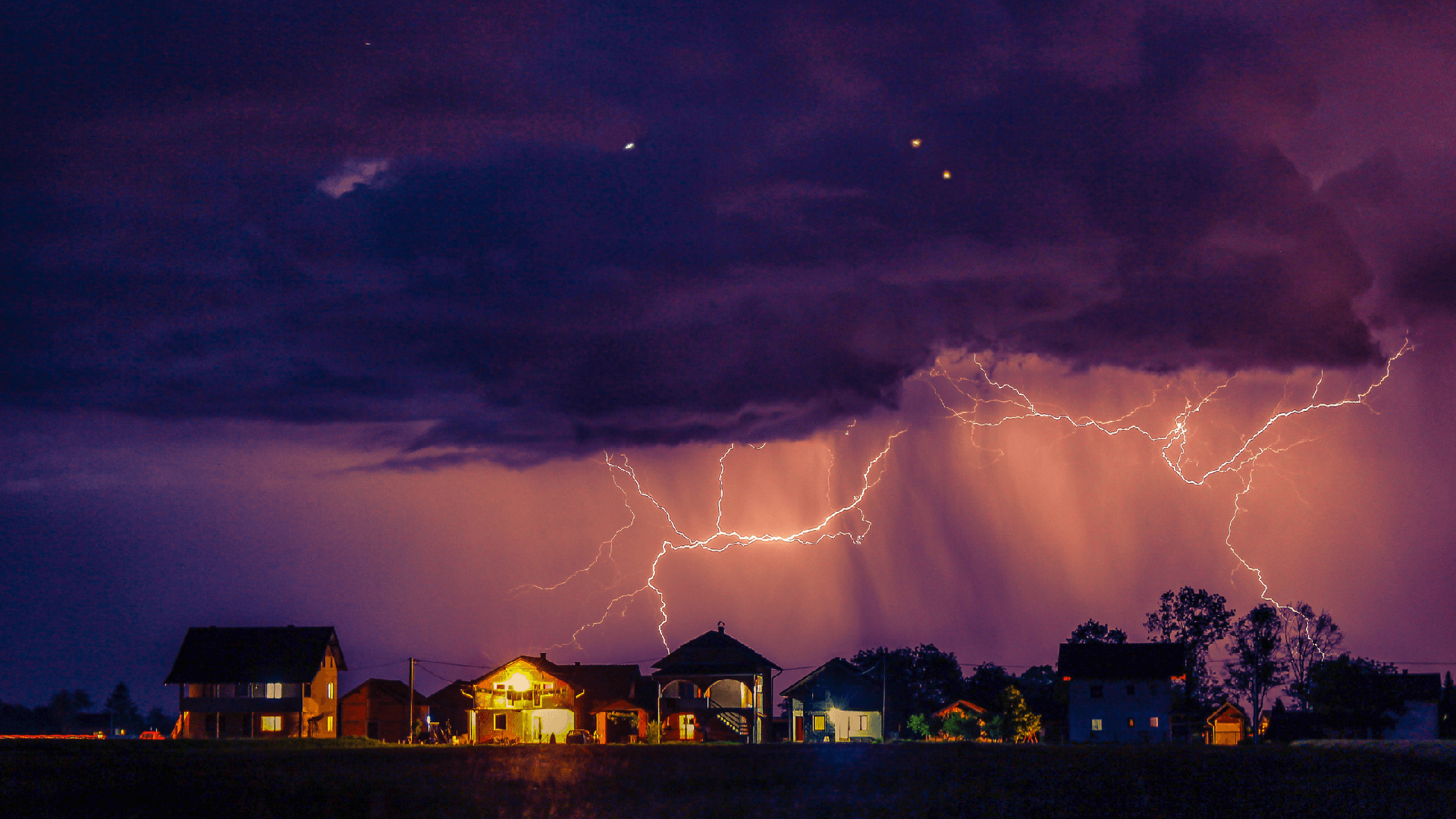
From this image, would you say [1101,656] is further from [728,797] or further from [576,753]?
[728,797]

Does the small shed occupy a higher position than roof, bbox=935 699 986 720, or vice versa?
roof, bbox=935 699 986 720

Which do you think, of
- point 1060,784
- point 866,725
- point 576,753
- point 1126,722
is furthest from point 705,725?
point 1060,784

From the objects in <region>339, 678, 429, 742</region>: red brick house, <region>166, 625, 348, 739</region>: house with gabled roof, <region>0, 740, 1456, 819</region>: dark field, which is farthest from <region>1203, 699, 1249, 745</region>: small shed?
<region>166, 625, 348, 739</region>: house with gabled roof

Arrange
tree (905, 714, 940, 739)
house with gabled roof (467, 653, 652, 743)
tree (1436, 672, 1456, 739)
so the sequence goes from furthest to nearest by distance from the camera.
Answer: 1. tree (1436, 672, 1456, 739)
2. house with gabled roof (467, 653, 652, 743)
3. tree (905, 714, 940, 739)

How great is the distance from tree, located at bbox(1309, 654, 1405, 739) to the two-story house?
8919 millimetres

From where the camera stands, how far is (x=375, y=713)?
97062mm

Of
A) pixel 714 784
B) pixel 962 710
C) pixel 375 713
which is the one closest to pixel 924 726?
pixel 962 710

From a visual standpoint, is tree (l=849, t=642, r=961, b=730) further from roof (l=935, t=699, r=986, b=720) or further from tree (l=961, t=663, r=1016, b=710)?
roof (l=935, t=699, r=986, b=720)

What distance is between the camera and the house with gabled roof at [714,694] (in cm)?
8719

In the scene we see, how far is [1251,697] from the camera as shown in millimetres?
108625

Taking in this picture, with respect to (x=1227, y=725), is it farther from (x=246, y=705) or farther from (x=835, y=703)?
(x=246, y=705)

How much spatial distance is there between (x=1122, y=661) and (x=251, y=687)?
5719 centimetres

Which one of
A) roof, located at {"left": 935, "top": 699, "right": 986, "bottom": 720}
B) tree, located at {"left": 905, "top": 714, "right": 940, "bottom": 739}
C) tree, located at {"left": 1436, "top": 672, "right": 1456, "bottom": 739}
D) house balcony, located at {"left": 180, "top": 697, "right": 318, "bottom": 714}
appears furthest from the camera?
tree, located at {"left": 1436, "top": 672, "right": 1456, "bottom": 739}

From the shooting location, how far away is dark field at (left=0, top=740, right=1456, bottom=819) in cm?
2477
